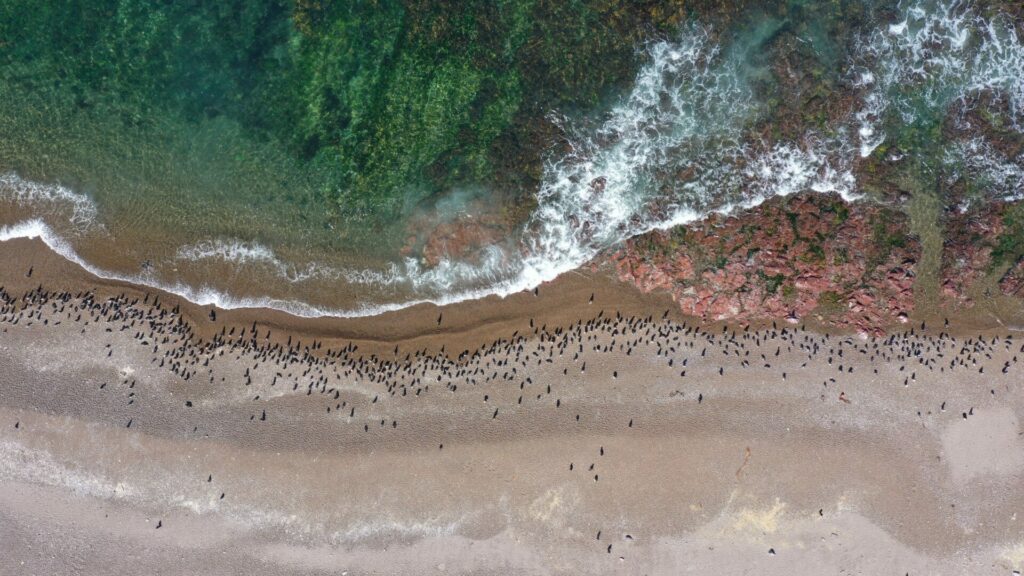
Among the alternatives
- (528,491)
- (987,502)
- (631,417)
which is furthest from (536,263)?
(987,502)

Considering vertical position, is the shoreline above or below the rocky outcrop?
below

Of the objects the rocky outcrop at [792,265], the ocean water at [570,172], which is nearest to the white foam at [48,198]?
the ocean water at [570,172]

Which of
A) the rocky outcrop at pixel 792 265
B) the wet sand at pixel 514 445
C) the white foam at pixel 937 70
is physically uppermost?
the white foam at pixel 937 70

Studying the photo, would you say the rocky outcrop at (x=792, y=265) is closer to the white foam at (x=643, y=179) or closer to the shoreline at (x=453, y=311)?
the shoreline at (x=453, y=311)

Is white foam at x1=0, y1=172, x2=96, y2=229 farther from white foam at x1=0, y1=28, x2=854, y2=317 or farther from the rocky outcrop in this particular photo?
the rocky outcrop

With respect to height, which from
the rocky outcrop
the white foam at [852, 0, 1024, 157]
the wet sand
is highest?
the white foam at [852, 0, 1024, 157]

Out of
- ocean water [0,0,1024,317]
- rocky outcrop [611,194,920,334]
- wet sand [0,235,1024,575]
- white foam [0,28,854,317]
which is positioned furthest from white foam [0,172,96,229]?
rocky outcrop [611,194,920,334]
